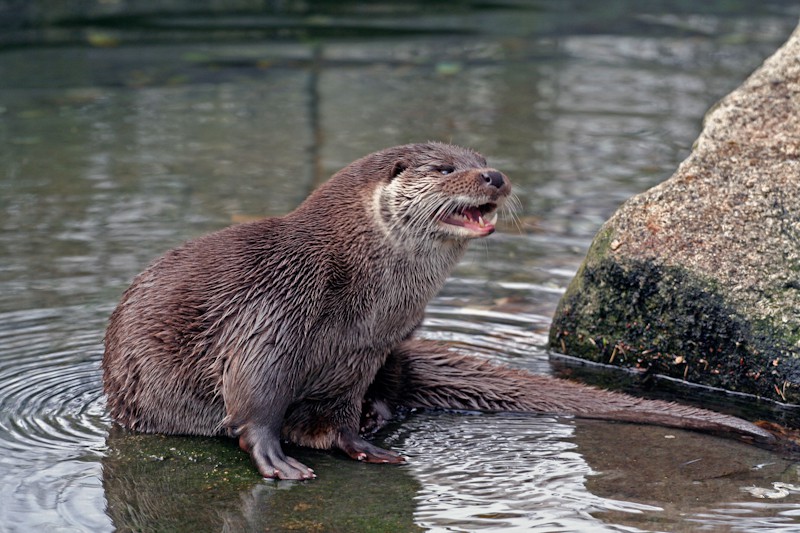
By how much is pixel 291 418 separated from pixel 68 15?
8.77 m

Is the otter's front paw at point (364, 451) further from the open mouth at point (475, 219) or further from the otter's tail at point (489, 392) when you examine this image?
the open mouth at point (475, 219)

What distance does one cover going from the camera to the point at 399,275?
438 cm

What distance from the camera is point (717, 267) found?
16.0 feet

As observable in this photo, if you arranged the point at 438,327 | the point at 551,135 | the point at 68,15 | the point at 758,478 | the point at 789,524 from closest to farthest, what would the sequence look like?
the point at 789,524 < the point at 758,478 < the point at 438,327 < the point at 551,135 < the point at 68,15

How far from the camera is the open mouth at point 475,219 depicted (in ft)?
14.0

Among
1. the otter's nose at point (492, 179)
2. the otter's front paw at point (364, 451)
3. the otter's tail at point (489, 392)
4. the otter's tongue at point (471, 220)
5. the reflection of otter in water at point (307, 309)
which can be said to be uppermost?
the otter's nose at point (492, 179)

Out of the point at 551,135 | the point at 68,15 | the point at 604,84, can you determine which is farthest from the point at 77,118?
the point at 604,84

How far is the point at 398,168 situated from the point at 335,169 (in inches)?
157

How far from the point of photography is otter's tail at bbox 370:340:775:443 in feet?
15.0

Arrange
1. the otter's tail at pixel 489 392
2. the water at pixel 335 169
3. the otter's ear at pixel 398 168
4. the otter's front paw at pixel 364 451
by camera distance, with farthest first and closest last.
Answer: the otter's tail at pixel 489 392 → the otter's ear at pixel 398 168 → the otter's front paw at pixel 364 451 → the water at pixel 335 169

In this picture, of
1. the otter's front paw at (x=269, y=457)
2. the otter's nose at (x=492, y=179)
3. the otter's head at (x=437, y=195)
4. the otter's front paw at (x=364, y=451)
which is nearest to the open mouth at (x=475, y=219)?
the otter's head at (x=437, y=195)

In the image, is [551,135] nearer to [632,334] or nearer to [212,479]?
[632,334]

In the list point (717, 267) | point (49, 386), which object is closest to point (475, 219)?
point (717, 267)

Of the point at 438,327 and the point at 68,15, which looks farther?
the point at 68,15
